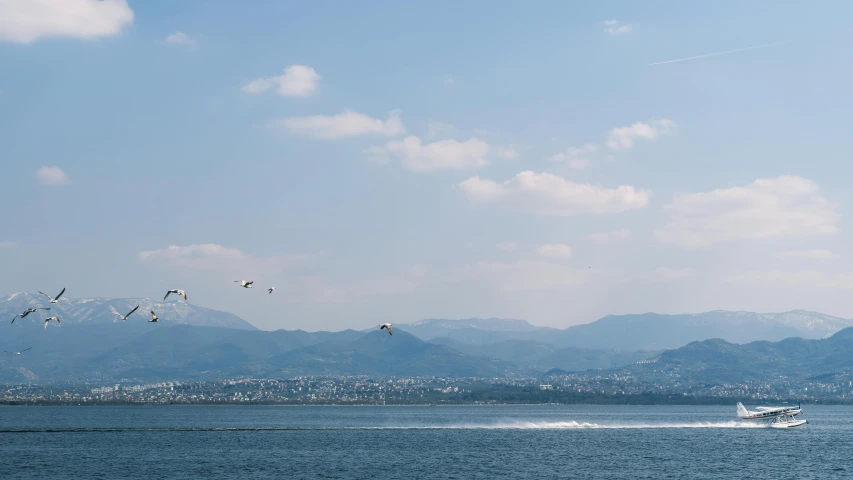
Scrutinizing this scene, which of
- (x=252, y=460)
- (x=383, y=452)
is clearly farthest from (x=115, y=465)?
(x=383, y=452)

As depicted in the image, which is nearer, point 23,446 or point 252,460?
point 252,460

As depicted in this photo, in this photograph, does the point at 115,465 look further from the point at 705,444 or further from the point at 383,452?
the point at 705,444

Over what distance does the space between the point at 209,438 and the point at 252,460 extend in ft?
188

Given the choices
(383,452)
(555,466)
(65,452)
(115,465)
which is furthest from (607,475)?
(65,452)

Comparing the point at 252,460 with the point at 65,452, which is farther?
the point at 65,452

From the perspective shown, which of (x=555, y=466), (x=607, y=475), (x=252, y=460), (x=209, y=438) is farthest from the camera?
(x=209, y=438)

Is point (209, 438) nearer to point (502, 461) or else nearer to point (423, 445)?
point (423, 445)

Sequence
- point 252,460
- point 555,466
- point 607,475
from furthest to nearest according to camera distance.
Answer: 1. point 252,460
2. point 555,466
3. point 607,475

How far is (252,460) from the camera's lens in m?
136

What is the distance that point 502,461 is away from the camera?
134750 millimetres

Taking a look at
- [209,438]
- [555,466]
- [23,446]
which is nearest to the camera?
[555,466]

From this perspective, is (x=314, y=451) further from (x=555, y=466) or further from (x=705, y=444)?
(x=705, y=444)

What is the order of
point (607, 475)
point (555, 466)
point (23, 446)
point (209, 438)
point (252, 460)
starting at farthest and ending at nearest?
point (209, 438) → point (23, 446) → point (252, 460) → point (555, 466) → point (607, 475)

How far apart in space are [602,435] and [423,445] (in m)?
53.1
